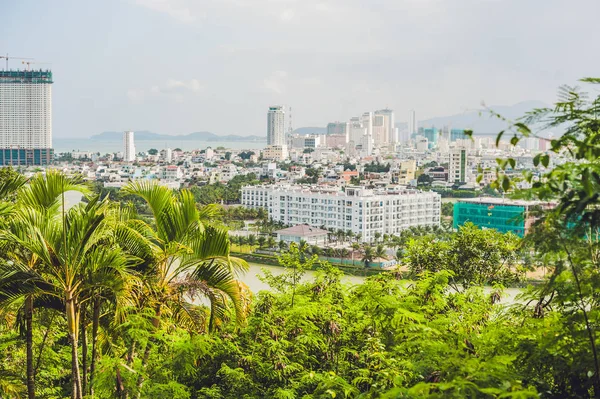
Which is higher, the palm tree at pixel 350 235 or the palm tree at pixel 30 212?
the palm tree at pixel 30 212

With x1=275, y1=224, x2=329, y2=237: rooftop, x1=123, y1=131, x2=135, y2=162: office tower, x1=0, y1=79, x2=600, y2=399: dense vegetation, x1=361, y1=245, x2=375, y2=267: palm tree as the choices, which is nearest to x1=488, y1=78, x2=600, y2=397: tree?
x1=0, y1=79, x2=600, y2=399: dense vegetation

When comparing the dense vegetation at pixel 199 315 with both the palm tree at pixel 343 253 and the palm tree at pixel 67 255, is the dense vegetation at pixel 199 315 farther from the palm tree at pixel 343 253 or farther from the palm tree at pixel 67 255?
the palm tree at pixel 343 253

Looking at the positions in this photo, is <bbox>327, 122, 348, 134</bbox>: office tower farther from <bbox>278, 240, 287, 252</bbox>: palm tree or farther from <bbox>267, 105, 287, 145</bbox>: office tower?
<bbox>278, 240, 287, 252</bbox>: palm tree

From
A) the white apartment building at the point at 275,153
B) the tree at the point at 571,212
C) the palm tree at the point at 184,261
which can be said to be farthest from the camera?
the white apartment building at the point at 275,153

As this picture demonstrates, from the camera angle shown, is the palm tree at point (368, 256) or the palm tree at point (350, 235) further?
the palm tree at point (350, 235)

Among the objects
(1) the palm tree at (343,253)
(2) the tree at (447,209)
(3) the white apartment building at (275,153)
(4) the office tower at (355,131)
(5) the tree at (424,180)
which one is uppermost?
(4) the office tower at (355,131)

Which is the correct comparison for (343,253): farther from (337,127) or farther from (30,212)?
(337,127)

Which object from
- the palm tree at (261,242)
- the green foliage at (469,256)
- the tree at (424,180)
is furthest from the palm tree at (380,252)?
the tree at (424,180)
